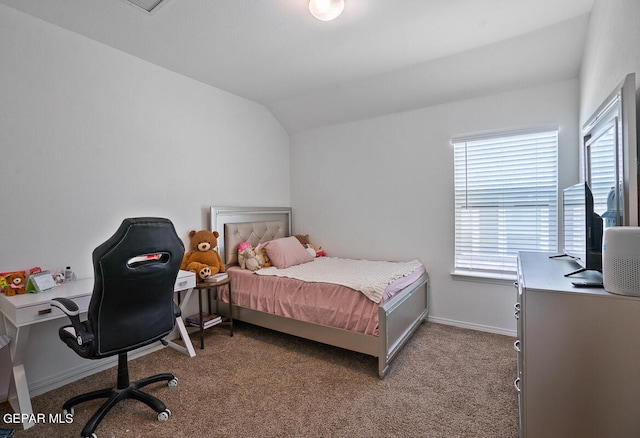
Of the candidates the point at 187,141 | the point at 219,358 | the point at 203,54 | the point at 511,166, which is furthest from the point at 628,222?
the point at 187,141

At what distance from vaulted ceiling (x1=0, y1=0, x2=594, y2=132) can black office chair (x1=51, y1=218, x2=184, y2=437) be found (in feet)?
5.24

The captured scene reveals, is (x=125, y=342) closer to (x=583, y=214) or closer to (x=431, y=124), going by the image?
(x=583, y=214)

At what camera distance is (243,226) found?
12.1 ft

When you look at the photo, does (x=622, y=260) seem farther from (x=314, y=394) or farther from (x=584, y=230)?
(x=314, y=394)

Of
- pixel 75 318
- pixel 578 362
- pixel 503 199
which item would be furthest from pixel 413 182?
pixel 75 318

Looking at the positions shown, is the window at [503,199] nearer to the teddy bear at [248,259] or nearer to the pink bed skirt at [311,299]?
the pink bed skirt at [311,299]

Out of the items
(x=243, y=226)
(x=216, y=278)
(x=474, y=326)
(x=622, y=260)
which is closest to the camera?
(x=622, y=260)

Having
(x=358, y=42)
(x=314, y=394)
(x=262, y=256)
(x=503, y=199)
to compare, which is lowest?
(x=314, y=394)

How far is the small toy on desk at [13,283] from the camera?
2002 millimetres

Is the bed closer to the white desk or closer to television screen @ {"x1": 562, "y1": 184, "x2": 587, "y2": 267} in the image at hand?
television screen @ {"x1": 562, "y1": 184, "x2": 587, "y2": 267}

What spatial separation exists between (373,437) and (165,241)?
1.65 meters

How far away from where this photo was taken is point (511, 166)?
3061 millimetres

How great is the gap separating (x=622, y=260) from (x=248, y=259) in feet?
9.57

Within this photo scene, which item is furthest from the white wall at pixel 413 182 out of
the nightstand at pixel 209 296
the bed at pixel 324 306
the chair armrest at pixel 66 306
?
the chair armrest at pixel 66 306
